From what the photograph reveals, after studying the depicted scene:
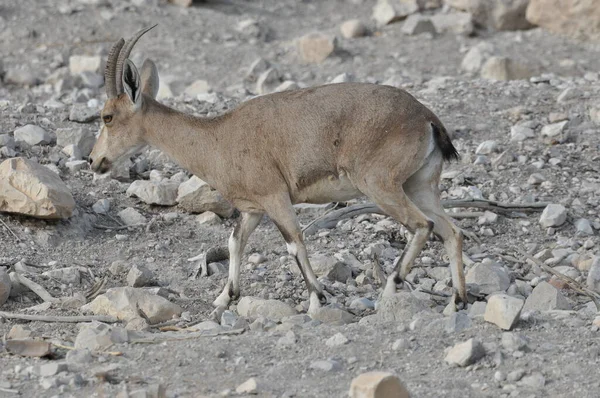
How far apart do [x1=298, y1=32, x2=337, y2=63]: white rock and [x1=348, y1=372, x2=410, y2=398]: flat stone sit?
12.7 meters

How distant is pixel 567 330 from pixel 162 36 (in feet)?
42.8

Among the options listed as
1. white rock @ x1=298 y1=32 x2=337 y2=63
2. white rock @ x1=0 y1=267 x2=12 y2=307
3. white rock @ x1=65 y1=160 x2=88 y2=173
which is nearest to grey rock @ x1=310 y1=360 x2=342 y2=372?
white rock @ x1=0 y1=267 x2=12 y2=307

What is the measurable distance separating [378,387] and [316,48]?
13.0 metres

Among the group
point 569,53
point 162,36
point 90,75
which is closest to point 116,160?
point 90,75

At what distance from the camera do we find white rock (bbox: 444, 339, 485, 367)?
7.26 metres

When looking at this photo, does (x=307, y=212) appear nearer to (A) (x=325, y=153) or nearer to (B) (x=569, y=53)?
(A) (x=325, y=153)

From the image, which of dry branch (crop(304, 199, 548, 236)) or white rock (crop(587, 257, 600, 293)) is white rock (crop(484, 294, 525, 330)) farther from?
dry branch (crop(304, 199, 548, 236))

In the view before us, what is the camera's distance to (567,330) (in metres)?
8.01

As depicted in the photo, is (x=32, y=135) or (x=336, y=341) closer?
(x=336, y=341)

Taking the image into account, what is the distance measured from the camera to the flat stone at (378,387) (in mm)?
6297

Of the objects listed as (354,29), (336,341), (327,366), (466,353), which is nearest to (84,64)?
(354,29)

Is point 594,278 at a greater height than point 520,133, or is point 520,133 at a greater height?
point 594,278

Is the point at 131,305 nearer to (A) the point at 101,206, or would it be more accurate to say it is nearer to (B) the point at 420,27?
(A) the point at 101,206

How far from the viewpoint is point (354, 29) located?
19969 mm
